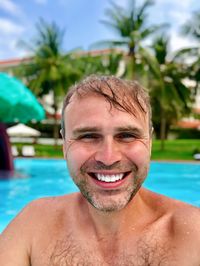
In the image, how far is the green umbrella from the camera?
40.5 ft

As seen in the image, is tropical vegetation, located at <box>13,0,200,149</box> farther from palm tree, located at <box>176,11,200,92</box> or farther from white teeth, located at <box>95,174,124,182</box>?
white teeth, located at <box>95,174,124,182</box>

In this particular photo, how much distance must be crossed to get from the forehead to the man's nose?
0.23ft

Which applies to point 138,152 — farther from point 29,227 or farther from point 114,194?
point 29,227

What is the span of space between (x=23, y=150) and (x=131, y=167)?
1971 cm

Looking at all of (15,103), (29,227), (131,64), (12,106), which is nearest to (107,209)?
(29,227)

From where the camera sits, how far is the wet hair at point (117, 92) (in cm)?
158

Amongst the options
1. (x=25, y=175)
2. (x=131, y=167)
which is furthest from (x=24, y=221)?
(x=25, y=175)

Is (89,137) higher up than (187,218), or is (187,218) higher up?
(89,137)

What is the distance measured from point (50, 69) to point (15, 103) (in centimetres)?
1556

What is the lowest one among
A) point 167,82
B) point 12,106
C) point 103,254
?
point 167,82

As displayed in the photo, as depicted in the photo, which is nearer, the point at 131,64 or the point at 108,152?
the point at 108,152

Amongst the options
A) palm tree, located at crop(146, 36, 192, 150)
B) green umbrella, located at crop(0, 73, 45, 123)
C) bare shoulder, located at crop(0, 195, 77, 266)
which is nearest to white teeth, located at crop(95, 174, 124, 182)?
bare shoulder, located at crop(0, 195, 77, 266)

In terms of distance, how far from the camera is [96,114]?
5.16ft

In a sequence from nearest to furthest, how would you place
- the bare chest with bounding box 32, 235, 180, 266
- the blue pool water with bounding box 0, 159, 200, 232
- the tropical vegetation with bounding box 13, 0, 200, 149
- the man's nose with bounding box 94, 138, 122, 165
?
the man's nose with bounding box 94, 138, 122, 165 → the bare chest with bounding box 32, 235, 180, 266 → the blue pool water with bounding box 0, 159, 200, 232 → the tropical vegetation with bounding box 13, 0, 200, 149
